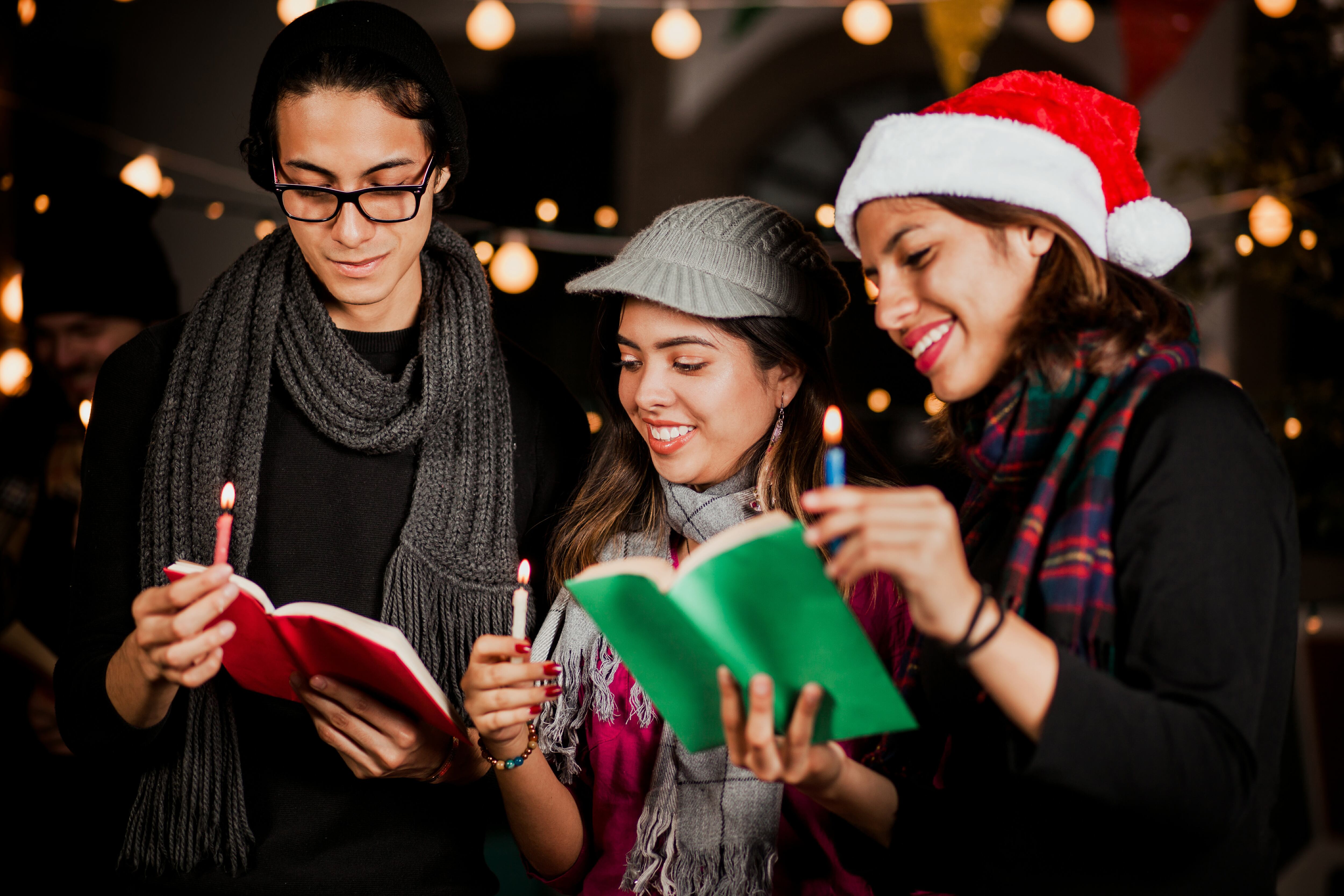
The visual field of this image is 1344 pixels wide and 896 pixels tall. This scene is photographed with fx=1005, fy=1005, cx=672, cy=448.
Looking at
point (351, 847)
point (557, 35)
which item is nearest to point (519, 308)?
point (557, 35)

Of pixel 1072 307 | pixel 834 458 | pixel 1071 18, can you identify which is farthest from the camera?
pixel 1071 18

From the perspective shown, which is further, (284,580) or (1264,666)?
(284,580)

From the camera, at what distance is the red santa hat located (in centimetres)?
107

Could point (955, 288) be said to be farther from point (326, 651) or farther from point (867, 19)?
point (867, 19)

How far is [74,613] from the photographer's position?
1407 mm

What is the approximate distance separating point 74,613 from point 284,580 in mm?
282

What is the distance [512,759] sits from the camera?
1280 millimetres

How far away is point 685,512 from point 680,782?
395 millimetres

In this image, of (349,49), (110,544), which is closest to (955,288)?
(349,49)

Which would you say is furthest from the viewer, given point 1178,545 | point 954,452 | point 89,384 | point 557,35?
point 557,35

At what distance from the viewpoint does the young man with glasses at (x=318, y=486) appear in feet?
4.56

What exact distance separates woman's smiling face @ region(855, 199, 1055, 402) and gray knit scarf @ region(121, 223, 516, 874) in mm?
727

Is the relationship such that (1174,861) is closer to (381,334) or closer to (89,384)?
(381,334)

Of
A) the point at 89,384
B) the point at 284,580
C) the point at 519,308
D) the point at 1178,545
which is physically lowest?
the point at 1178,545
